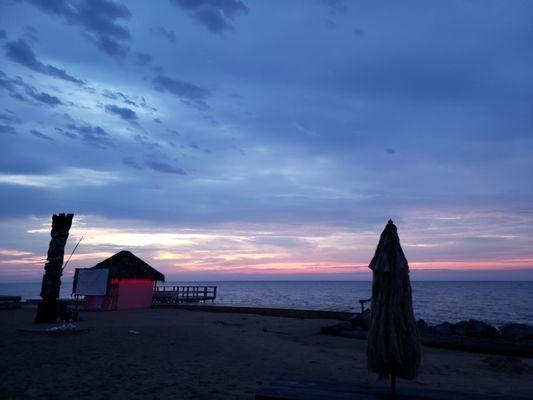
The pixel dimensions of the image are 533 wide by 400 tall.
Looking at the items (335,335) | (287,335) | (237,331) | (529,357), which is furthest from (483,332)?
(237,331)

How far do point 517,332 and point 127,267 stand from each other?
21.7m

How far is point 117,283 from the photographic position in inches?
995

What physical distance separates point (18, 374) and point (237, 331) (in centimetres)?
929

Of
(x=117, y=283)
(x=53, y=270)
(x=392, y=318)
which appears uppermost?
(x=53, y=270)

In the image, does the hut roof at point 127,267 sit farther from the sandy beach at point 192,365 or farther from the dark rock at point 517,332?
the dark rock at point 517,332

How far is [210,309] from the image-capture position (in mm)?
25875

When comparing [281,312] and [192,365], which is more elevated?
[281,312]

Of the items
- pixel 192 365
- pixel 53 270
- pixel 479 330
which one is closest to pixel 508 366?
pixel 479 330

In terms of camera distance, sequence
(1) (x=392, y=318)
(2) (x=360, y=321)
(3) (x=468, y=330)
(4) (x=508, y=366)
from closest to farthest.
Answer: (1) (x=392, y=318) → (4) (x=508, y=366) → (2) (x=360, y=321) → (3) (x=468, y=330)

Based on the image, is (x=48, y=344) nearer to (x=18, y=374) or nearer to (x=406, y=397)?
(x=18, y=374)

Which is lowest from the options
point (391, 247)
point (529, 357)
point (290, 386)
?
point (529, 357)

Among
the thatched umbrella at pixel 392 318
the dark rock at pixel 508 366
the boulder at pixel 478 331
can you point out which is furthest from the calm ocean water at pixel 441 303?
the thatched umbrella at pixel 392 318

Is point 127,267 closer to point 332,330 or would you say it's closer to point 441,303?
point 332,330

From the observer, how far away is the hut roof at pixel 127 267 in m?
25.0
